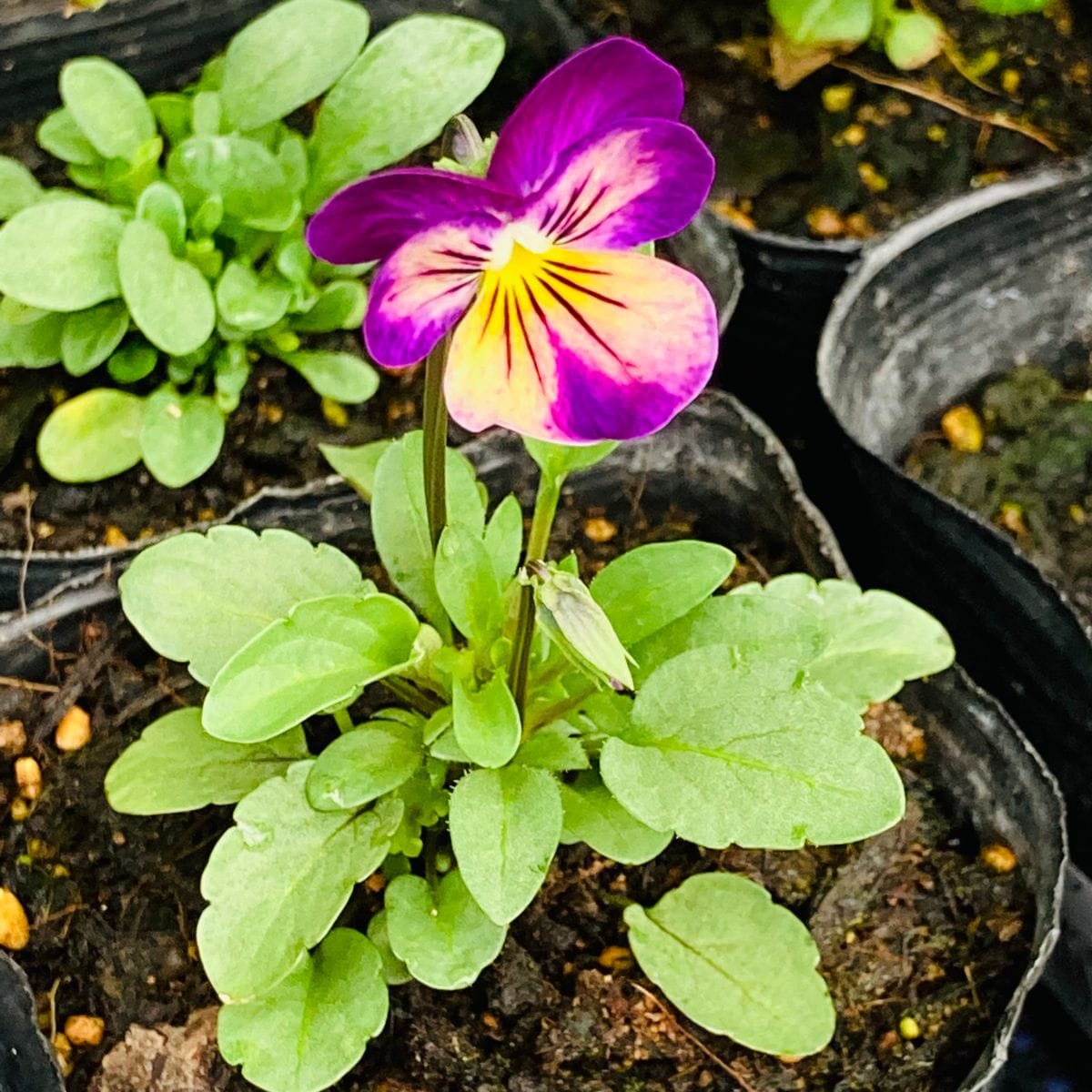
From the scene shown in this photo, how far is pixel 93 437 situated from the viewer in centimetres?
137

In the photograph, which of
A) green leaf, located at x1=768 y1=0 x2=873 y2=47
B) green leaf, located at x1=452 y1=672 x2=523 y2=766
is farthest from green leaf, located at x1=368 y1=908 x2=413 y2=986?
green leaf, located at x1=768 y1=0 x2=873 y2=47

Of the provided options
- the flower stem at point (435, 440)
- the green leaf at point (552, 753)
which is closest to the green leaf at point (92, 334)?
the flower stem at point (435, 440)

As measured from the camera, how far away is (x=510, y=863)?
86cm

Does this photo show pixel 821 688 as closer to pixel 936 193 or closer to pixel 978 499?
pixel 978 499

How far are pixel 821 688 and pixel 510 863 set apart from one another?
25cm

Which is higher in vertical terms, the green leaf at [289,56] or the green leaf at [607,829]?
the green leaf at [289,56]

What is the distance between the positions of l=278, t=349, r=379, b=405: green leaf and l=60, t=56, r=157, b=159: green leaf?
28 centimetres

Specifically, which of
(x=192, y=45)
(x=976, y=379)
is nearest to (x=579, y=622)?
(x=976, y=379)

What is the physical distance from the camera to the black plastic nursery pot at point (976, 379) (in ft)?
4.31

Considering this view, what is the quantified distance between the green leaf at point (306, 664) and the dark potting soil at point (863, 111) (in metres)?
0.96

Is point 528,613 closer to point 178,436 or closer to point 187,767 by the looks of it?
point 187,767

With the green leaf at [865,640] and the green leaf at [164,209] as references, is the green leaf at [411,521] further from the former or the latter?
the green leaf at [164,209]

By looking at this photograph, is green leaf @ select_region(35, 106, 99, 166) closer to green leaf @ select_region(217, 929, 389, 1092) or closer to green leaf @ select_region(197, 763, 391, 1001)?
green leaf @ select_region(197, 763, 391, 1001)

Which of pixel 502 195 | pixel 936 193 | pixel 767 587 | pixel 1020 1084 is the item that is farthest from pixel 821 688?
pixel 936 193
